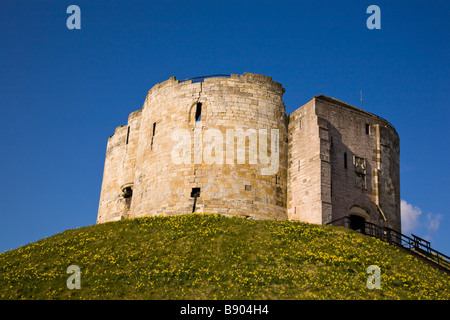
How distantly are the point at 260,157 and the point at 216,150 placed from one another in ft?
8.44

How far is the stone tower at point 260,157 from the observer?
28.4 m

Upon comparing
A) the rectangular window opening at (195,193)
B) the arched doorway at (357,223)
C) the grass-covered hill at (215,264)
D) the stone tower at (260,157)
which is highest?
the stone tower at (260,157)

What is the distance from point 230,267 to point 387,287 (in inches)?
229

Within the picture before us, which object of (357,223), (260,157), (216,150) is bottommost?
(357,223)

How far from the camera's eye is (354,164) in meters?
30.0

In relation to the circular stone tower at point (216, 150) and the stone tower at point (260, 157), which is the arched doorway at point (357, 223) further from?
the circular stone tower at point (216, 150)

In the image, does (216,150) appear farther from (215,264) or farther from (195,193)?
(215,264)

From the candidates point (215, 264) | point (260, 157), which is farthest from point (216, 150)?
point (215, 264)

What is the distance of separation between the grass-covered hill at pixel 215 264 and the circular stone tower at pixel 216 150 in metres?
3.31

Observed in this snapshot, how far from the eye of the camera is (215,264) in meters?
20.0

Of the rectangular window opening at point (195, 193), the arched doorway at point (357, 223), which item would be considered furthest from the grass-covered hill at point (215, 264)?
the arched doorway at point (357, 223)

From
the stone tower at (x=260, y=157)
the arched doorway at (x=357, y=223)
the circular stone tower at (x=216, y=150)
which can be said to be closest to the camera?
the stone tower at (x=260, y=157)
